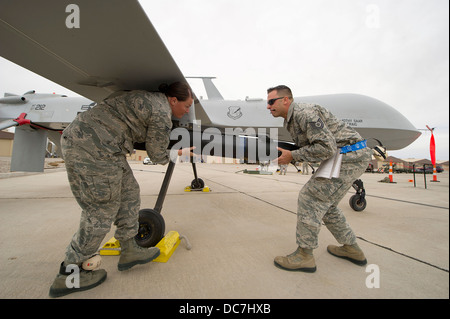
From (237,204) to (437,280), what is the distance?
234cm

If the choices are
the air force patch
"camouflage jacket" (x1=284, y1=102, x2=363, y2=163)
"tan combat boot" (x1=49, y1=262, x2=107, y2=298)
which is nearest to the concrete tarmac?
"tan combat boot" (x1=49, y1=262, x2=107, y2=298)

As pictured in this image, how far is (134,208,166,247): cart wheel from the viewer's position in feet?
5.14

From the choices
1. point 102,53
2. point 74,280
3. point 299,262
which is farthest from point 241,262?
point 102,53

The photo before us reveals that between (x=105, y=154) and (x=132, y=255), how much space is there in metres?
0.70

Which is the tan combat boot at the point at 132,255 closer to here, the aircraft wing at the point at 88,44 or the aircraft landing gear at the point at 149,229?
the aircraft landing gear at the point at 149,229

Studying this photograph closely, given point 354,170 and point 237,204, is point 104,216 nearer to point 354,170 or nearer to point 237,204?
point 354,170

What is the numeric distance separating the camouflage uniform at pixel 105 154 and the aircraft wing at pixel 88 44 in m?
0.29

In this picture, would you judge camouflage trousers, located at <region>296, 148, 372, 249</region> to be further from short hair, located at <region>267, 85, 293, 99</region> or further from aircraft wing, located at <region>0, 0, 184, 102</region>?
aircraft wing, located at <region>0, 0, 184, 102</region>

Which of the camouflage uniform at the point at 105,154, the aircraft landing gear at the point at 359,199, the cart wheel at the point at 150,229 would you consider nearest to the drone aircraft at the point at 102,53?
the cart wheel at the point at 150,229

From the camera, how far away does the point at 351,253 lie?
57.1 inches

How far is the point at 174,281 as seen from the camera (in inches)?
44.8

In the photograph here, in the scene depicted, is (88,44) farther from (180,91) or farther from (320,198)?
(320,198)

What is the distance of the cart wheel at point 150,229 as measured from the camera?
61.7 inches
